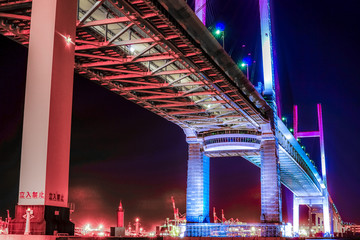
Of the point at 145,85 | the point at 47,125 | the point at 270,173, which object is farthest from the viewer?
the point at 270,173

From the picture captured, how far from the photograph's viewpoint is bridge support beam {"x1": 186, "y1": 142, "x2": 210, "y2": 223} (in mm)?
58188

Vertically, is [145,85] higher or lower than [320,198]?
higher

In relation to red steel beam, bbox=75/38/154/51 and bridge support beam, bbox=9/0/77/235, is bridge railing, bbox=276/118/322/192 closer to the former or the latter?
red steel beam, bbox=75/38/154/51

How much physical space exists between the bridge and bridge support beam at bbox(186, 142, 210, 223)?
0.39 feet

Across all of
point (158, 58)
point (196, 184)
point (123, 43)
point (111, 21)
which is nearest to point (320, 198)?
point (196, 184)

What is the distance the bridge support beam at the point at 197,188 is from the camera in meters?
58.2

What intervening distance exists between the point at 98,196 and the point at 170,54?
94.5 feet

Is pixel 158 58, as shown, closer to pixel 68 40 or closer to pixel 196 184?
pixel 68 40

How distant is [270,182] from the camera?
54.6 metres

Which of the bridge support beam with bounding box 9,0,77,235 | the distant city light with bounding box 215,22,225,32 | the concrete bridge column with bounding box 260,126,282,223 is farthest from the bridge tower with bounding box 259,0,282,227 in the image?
the bridge support beam with bounding box 9,0,77,235

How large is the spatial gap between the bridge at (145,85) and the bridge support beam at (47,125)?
0.09 feet

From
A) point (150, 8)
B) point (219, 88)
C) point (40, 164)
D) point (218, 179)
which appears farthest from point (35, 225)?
point (218, 179)

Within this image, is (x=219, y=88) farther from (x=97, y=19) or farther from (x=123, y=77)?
(x=97, y=19)

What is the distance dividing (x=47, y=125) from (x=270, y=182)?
4412 cm
